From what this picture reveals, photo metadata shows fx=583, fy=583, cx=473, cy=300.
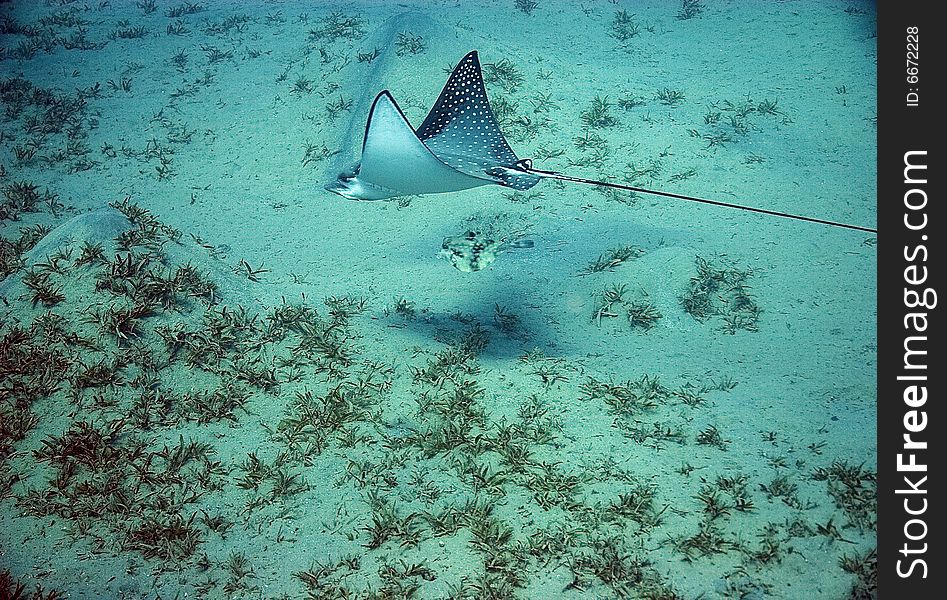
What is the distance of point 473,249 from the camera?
4805 millimetres

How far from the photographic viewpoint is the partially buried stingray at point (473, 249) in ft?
15.5

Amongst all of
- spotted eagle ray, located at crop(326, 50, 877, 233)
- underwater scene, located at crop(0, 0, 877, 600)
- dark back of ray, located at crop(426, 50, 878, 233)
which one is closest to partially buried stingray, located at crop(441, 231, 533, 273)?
underwater scene, located at crop(0, 0, 877, 600)

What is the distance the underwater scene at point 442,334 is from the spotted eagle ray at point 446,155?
0.08 feet

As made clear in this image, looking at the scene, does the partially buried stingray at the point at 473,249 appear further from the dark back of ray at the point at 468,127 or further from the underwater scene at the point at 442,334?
the dark back of ray at the point at 468,127

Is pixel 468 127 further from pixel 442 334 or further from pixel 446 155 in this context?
pixel 442 334

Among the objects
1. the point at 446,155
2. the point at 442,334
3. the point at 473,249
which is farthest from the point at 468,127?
the point at 442,334

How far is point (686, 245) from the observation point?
4738mm

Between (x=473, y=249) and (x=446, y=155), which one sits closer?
(x=446, y=155)

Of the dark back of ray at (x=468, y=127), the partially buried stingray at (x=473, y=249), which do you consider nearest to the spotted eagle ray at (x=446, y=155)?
the dark back of ray at (x=468, y=127)

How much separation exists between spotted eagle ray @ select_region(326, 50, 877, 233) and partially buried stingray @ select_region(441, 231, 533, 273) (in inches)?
32.6

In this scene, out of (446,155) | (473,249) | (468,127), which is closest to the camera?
(446,155)

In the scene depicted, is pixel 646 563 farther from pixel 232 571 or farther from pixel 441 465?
pixel 232 571

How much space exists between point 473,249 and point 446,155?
3.22 feet
